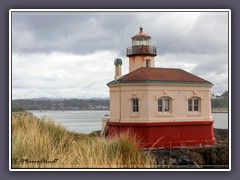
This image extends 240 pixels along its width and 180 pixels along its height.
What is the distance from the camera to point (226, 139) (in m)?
6.17

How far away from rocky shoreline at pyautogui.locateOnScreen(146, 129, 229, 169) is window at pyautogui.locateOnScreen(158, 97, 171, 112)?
4.02ft

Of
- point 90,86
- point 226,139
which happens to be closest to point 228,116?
point 226,139

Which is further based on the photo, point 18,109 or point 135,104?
point 135,104

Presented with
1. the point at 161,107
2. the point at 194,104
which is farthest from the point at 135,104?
the point at 194,104

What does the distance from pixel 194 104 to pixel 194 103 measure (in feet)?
0.08

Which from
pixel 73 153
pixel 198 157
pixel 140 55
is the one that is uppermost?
pixel 140 55

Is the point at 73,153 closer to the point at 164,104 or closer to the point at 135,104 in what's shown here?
the point at 135,104

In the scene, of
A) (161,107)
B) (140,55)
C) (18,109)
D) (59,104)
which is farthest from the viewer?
(140,55)

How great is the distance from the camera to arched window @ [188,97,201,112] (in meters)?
8.49

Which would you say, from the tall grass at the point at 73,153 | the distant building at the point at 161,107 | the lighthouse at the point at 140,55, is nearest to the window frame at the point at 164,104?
the distant building at the point at 161,107

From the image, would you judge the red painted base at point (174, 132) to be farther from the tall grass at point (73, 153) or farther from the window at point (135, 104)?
the tall grass at point (73, 153)

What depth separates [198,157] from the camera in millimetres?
6582

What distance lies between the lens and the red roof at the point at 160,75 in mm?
7321
